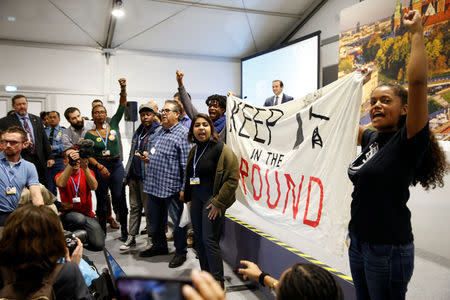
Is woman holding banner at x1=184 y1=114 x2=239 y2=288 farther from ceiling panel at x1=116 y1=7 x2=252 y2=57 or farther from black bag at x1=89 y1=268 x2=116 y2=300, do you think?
ceiling panel at x1=116 y1=7 x2=252 y2=57

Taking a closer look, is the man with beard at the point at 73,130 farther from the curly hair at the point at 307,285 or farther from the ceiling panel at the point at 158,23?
the curly hair at the point at 307,285

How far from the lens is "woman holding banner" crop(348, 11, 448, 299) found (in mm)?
1312

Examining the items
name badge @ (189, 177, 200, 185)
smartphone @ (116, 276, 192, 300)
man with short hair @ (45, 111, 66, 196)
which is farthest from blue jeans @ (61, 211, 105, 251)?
smartphone @ (116, 276, 192, 300)

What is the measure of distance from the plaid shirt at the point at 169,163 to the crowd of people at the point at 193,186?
0.01 meters

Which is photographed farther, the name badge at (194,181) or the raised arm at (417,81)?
the name badge at (194,181)

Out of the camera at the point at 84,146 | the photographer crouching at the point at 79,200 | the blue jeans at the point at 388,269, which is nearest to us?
the blue jeans at the point at 388,269

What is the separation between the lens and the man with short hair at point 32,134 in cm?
435

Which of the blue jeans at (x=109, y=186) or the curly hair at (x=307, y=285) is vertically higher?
the curly hair at (x=307, y=285)

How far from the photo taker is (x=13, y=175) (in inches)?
107

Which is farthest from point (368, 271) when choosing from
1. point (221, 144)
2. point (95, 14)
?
point (95, 14)

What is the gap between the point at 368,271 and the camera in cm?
144

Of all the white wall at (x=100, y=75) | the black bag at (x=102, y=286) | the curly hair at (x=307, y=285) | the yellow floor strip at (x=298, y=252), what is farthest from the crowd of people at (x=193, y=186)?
the white wall at (x=100, y=75)

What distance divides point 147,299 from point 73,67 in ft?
29.0

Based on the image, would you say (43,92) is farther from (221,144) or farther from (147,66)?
(221,144)
